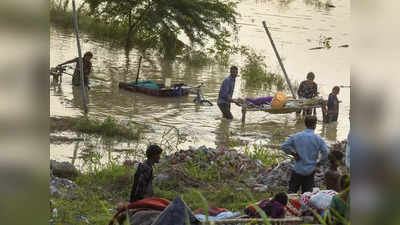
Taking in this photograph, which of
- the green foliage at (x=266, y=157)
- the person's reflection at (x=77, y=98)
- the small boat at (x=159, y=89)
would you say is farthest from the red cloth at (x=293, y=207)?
the small boat at (x=159, y=89)

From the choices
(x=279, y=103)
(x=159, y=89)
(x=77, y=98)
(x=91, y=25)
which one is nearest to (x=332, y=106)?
(x=279, y=103)

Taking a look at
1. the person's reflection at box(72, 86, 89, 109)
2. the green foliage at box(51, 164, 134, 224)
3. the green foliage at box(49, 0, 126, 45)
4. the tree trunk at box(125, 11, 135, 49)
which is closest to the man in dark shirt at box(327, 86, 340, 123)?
the person's reflection at box(72, 86, 89, 109)

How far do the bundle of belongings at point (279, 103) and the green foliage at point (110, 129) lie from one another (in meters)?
2.12

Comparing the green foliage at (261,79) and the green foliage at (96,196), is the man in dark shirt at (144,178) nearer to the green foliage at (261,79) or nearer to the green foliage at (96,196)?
the green foliage at (96,196)

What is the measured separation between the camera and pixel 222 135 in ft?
33.7

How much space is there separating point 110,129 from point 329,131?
3.92 meters

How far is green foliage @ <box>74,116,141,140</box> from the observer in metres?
9.05

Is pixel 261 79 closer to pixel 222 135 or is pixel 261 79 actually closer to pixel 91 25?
pixel 222 135

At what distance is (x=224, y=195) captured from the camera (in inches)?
228

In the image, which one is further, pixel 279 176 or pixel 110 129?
pixel 110 129
